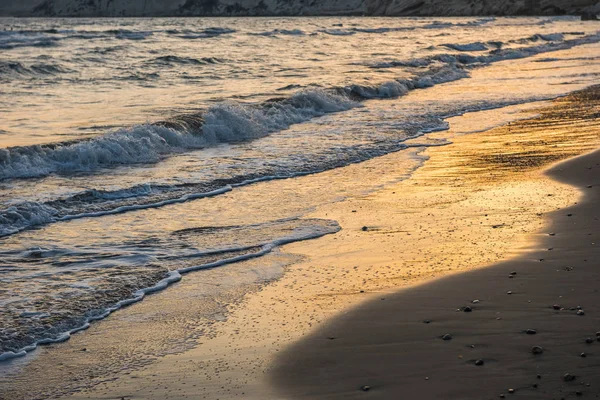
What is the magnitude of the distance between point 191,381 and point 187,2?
163129mm

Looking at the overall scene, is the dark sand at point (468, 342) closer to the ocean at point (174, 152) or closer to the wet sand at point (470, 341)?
the wet sand at point (470, 341)

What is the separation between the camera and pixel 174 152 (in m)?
12.6

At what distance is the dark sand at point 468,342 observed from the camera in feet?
13.5

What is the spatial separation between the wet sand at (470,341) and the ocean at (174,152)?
1.59 metres

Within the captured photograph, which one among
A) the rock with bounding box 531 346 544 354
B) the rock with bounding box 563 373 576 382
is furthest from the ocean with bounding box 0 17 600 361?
the rock with bounding box 563 373 576 382

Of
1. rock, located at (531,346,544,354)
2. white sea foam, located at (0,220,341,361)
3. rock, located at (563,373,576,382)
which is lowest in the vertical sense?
white sea foam, located at (0,220,341,361)

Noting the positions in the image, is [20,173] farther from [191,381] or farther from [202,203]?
[191,381]

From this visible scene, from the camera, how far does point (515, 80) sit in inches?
911

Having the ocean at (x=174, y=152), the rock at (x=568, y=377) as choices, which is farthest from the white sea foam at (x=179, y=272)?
the rock at (x=568, y=377)

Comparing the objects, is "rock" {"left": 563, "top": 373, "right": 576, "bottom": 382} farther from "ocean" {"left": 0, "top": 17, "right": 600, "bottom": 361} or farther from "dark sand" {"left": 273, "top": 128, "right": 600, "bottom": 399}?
"ocean" {"left": 0, "top": 17, "right": 600, "bottom": 361}

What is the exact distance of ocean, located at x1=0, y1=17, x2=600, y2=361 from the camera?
6418mm

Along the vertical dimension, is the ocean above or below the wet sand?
below

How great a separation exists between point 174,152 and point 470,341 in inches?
336

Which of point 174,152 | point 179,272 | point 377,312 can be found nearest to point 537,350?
point 377,312
